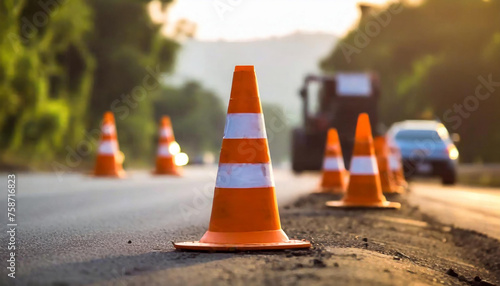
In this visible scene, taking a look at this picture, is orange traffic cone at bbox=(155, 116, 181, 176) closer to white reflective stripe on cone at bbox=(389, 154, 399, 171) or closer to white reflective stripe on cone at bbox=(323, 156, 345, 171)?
white reflective stripe on cone at bbox=(389, 154, 399, 171)

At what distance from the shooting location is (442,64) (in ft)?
135

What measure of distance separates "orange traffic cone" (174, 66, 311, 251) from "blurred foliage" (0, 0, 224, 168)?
708 inches

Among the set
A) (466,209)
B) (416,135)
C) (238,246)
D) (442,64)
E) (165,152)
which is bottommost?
→ (238,246)


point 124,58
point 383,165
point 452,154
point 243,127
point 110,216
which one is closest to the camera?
point 243,127

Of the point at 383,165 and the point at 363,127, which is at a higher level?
the point at 363,127

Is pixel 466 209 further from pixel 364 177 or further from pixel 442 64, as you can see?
pixel 442 64

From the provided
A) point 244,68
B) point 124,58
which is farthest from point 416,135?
point 124,58

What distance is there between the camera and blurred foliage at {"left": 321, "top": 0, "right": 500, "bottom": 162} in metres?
37.4

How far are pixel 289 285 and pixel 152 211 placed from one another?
6234 millimetres

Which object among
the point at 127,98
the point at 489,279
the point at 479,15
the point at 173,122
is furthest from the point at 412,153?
the point at 173,122

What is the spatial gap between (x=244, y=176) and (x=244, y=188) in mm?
96

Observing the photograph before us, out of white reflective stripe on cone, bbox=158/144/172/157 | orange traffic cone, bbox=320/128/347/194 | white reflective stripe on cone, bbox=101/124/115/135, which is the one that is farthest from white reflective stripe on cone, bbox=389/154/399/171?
white reflective stripe on cone, bbox=101/124/115/135

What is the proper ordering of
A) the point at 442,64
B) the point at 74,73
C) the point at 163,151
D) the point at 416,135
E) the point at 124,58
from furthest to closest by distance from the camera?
the point at 124,58 → the point at 442,64 → the point at 74,73 → the point at 416,135 → the point at 163,151

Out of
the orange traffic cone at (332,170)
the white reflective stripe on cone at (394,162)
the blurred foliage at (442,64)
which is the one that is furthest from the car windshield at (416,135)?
the blurred foliage at (442,64)
